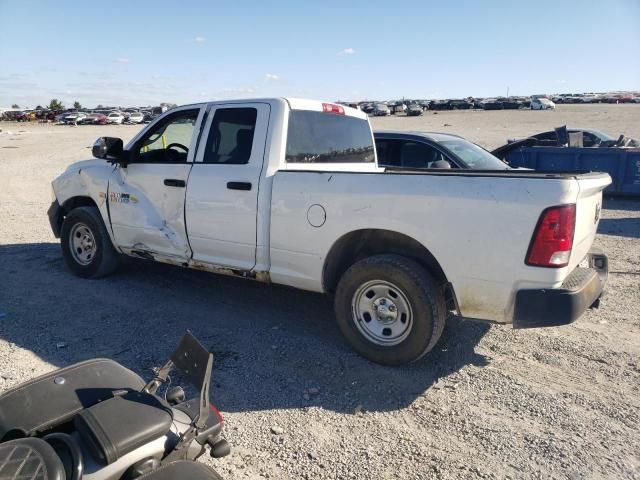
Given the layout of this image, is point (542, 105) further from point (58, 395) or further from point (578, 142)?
point (58, 395)

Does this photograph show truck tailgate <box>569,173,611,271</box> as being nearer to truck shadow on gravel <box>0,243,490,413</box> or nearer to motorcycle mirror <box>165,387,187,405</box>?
truck shadow on gravel <box>0,243,490,413</box>

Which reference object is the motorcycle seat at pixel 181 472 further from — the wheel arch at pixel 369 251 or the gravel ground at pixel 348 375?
the wheel arch at pixel 369 251

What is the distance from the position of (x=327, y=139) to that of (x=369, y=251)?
1.39m

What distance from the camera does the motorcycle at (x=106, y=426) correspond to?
1.91m

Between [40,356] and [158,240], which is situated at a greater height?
[158,240]

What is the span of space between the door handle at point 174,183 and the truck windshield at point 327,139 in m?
1.06

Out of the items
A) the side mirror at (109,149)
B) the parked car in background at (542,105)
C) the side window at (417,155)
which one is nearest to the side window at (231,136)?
the side mirror at (109,149)

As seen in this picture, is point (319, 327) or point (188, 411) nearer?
point (188, 411)

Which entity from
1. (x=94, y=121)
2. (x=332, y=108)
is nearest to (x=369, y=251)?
(x=332, y=108)

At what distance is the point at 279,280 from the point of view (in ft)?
14.8

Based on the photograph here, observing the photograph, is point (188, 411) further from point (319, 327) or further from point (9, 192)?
point (9, 192)

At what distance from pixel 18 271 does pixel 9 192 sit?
7414 mm

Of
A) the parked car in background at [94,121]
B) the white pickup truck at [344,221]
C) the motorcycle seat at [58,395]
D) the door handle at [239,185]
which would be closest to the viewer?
the motorcycle seat at [58,395]

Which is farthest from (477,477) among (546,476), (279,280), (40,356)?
(40,356)
